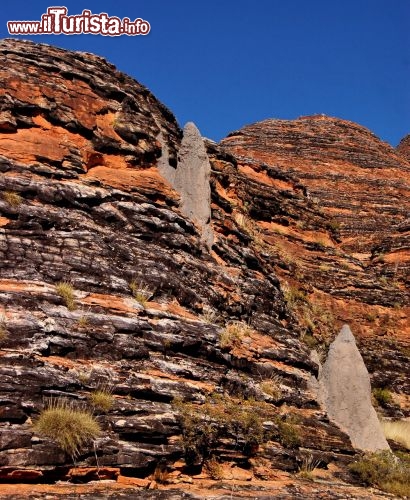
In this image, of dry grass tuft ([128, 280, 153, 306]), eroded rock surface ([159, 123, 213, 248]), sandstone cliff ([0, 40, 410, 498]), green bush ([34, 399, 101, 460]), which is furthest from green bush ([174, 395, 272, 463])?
eroded rock surface ([159, 123, 213, 248])

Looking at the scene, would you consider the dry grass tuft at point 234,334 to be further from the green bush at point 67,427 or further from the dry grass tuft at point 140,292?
the green bush at point 67,427

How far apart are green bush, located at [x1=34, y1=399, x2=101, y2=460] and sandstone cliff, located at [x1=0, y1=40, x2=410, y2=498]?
14 centimetres

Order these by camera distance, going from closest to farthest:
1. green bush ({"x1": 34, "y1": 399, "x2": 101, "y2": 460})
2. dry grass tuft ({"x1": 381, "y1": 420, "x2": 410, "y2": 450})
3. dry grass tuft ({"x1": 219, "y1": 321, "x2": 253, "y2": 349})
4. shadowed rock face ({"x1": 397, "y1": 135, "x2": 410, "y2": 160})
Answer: green bush ({"x1": 34, "y1": 399, "x2": 101, "y2": 460}) → dry grass tuft ({"x1": 219, "y1": 321, "x2": 253, "y2": 349}) → dry grass tuft ({"x1": 381, "y1": 420, "x2": 410, "y2": 450}) → shadowed rock face ({"x1": 397, "y1": 135, "x2": 410, "y2": 160})

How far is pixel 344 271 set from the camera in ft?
96.0

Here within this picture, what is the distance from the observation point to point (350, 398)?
1584cm

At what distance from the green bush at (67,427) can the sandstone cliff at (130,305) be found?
14 cm

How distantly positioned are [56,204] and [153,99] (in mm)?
8032

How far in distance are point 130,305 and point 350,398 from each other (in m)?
7.34

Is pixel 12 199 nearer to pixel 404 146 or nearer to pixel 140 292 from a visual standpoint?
pixel 140 292

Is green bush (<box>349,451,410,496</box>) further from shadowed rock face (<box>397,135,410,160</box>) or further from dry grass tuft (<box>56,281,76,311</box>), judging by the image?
shadowed rock face (<box>397,135,410,160</box>)

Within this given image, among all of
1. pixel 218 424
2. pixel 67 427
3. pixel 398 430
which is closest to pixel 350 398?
pixel 398 430

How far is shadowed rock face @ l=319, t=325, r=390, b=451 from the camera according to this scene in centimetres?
1550

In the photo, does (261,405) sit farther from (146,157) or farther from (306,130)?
(306,130)

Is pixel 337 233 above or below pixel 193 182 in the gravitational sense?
above
